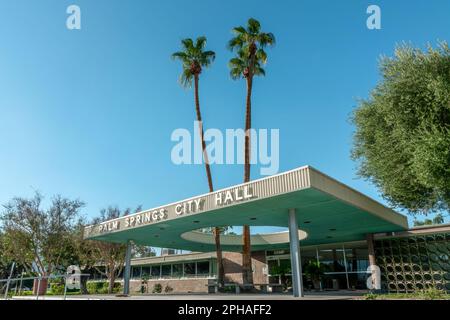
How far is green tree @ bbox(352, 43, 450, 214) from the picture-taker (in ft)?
44.5

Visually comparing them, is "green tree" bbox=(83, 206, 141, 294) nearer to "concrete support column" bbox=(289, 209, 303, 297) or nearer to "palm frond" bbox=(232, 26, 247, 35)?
"palm frond" bbox=(232, 26, 247, 35)

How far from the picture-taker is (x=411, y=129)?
1496 centimetres

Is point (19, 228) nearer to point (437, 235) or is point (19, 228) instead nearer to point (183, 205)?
point (183, 205)

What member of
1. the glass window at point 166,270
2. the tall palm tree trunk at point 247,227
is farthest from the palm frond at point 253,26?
the glass window at point 166,270

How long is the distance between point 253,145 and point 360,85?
7.39 m

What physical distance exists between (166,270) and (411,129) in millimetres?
30210

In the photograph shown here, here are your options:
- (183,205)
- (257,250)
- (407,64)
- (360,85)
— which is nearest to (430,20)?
(407,64)

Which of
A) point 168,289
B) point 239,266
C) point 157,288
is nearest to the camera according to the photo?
point 239,266

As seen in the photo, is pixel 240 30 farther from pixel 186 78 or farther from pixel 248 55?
pixel 186 78

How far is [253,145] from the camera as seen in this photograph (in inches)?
883

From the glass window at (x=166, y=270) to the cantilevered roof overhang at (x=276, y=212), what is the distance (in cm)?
1492

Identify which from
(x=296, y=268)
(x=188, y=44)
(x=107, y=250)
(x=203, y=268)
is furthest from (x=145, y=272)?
(x=296, y=268)

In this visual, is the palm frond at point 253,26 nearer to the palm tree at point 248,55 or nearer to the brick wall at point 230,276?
the palm tree at point 248,55

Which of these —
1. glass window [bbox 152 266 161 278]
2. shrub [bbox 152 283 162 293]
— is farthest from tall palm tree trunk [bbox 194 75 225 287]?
glass window [bbox 152 266 161 278]
